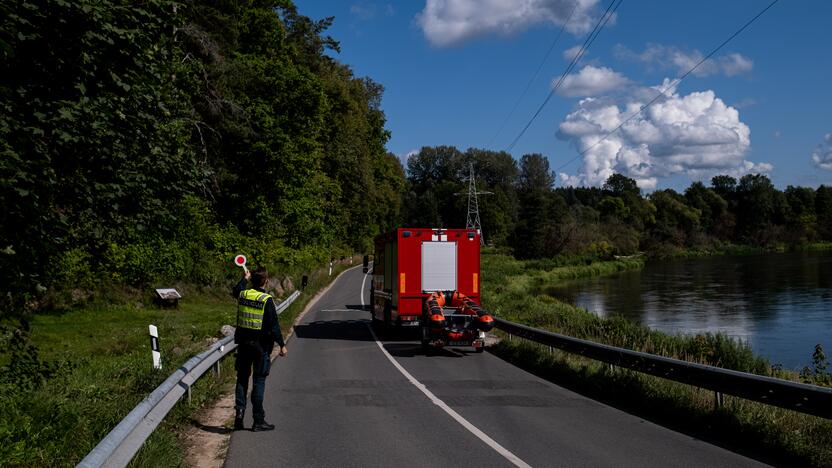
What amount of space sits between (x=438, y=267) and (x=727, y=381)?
10693mm

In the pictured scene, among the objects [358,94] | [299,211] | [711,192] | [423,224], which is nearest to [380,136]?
[358,94]

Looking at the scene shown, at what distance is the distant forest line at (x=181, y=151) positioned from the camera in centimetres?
708

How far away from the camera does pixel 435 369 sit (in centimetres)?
1410

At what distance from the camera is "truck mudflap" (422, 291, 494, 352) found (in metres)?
15.9

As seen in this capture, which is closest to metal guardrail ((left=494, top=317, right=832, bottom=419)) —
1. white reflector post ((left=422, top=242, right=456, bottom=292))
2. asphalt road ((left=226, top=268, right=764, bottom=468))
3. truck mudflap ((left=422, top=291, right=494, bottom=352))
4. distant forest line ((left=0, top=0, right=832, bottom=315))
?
asphalt road ((left=226, top=268, right=764, bottom=468))

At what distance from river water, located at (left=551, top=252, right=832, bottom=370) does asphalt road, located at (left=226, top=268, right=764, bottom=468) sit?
38.7ft

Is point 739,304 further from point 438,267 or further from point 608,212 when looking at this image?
point 608,212

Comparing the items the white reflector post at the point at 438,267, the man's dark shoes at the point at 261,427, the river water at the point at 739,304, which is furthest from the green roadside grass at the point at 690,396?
the man's dark shoes at the point at 261,427

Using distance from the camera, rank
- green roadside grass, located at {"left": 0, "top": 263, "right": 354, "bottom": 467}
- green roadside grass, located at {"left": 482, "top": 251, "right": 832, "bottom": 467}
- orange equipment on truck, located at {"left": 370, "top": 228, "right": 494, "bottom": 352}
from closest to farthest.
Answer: green roadside grass, located at {"left": 0, "top": 263, "right": 354, "bottom": 467}, green roadside grass, located at {"left": 482, "top": 251, "right": 832, "bottom": 467}, orange equipment on truck, located at {"left": 370, "top": 228, "right": 494, "bottom": 352}

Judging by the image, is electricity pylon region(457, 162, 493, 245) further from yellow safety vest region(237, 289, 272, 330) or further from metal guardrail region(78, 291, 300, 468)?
yellow safety vest region(237, 289, 272, 330)

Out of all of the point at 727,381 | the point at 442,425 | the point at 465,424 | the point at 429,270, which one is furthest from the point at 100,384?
the point at 429,270

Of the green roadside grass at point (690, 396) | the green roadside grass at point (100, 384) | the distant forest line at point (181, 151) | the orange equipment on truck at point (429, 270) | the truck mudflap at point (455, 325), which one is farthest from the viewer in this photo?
the orange equipment on truck at point (429, 270)

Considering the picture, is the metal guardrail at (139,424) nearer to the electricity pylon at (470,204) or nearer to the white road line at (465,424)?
the white road line at (465,424)

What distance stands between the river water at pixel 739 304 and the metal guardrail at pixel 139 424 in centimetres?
1663
